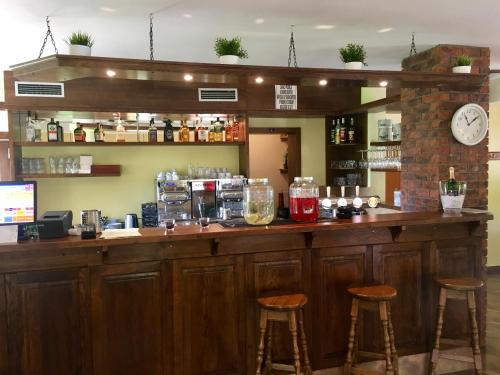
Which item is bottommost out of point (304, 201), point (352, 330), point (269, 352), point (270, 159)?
point (269, 352)

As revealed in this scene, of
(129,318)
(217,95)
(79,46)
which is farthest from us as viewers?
(217,95)

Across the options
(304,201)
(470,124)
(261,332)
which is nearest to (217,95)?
(304,201)

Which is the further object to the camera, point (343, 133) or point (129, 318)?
point (343, 133)

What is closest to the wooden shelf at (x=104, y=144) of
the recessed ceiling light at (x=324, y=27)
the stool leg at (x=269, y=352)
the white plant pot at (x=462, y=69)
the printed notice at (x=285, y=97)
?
the printed notice at (x=285, y=97)

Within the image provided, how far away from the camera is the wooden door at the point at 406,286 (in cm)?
300

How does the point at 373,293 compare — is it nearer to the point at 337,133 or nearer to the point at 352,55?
the point at 352,55

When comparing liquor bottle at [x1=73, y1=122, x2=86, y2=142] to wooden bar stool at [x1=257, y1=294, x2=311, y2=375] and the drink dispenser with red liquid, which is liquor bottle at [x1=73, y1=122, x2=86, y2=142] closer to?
the drink dispenser with red liquid

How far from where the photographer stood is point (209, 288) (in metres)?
2.65

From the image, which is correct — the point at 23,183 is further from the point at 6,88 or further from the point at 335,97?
the point at 335,97

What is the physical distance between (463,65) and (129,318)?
11.2 feet

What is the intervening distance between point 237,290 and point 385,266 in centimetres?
110

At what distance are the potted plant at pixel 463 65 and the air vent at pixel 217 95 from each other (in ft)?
7.44

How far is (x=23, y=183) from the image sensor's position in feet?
8.02

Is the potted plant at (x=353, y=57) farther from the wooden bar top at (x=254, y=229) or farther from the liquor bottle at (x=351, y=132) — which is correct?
the liquor bottle at (x=351, y=132)
